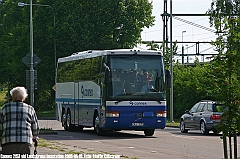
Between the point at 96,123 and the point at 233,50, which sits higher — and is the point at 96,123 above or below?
below

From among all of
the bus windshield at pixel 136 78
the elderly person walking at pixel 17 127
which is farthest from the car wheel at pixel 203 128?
the elderly person walking at pixel 17 127

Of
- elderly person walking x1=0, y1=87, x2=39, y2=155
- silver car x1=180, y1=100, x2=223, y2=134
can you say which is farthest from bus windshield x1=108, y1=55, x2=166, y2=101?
elderly person walking x1=0, y1=87, x2=39, y2=155

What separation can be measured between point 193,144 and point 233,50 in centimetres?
945

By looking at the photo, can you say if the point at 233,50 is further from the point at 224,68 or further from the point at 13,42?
the point at 13,42

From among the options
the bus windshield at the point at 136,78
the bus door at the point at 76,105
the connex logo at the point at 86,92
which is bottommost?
the bus door at the point at 76,105

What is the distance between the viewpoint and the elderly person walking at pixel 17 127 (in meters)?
10.4

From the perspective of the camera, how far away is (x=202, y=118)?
3061cm

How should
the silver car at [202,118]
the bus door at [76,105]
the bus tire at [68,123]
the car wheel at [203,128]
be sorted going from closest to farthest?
the silver car at [202,118] → the car wheel at [203,128] → the bus door at [76,105] → the bus tire at [68,123]

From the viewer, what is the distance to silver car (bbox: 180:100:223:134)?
29.8 meters

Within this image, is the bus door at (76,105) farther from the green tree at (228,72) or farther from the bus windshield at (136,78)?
the green tree at (228,72)

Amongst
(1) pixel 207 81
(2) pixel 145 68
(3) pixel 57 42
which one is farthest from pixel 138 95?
(3) pixel 57 42

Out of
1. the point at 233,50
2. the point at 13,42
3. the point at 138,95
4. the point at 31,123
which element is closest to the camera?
the point at 31,123

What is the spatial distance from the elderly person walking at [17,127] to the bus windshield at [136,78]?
16480 millimetres

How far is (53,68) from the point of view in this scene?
63.9 m
